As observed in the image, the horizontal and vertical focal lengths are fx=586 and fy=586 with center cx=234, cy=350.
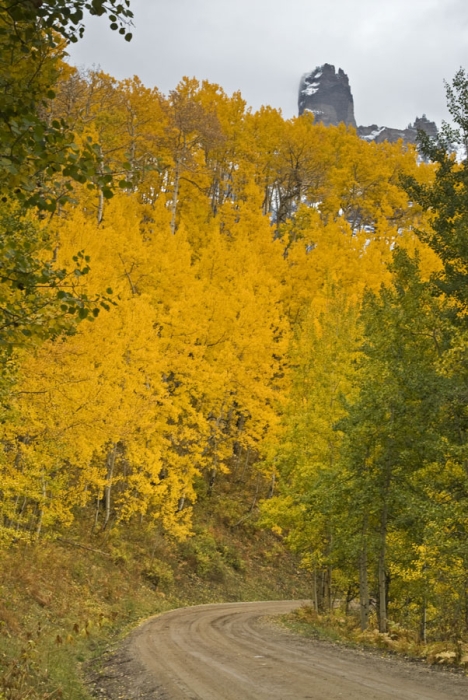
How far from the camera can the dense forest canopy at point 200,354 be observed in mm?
4078

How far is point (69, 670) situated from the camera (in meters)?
10.1

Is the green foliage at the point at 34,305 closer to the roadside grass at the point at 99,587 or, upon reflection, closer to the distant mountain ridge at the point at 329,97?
the roadside grass at the point at 99,587

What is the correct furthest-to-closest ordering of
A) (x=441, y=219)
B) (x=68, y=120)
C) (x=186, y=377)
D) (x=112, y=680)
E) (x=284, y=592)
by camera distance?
(x=284, y=592)
(x=186, y=377)
(x=441, y=219)
(x=112, y=680)
(x=68, y=120)

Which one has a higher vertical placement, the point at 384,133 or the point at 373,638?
the point at 384,133

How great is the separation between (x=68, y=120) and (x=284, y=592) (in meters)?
27.2

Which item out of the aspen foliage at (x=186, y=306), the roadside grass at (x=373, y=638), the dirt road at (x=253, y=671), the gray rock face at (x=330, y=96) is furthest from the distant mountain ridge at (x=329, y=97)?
→ the dirt road at (x=253, y=671)

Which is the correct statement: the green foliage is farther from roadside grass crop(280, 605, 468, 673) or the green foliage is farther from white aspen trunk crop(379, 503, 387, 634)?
white aspen trunk crop(379, 503, 387, 634)

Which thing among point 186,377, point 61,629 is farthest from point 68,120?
point 186,377

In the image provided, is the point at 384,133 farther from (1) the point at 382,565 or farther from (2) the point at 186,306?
(1) the point at 382,565

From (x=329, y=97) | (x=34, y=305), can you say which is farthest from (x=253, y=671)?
(x=329, y=97)

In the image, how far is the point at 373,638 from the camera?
13.5m

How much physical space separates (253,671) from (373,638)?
4.72 metres

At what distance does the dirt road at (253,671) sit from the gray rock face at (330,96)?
459ft

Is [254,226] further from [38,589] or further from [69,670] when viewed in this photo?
[69,670]
